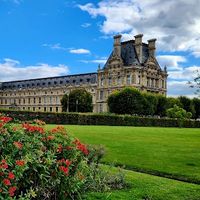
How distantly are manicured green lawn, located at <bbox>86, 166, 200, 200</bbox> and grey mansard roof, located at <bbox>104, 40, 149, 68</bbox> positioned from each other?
89.9 meters

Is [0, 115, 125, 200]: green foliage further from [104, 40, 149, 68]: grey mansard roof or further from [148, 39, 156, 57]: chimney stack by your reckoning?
[148, 39, 156, 57]: chimney stack

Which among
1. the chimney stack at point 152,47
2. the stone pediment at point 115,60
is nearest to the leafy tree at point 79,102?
the stone pediment at point 115,60

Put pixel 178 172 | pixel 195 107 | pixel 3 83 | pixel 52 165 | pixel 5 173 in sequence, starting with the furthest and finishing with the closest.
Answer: pixel 3 83 → pixel 195 107 → pixel 178 172 → pixel 52 165 → pixel 5 173

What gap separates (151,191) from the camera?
312 inches

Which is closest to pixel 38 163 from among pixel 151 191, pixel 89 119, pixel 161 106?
pixel 151 191

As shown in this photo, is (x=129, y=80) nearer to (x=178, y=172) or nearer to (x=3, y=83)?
(x=3, y=83)

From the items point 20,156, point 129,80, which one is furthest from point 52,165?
point 129,80

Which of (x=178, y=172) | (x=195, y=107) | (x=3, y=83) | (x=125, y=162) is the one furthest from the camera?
(x=3, y=83)

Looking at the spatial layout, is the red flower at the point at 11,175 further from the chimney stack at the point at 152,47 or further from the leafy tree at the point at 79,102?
the chimney stack at the point at 152,47

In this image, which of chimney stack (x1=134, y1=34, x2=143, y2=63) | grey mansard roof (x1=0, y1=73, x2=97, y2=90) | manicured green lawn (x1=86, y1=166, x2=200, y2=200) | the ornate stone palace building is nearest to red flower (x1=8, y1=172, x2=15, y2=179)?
manicured green lawn (x1=86, y1=166, x2=200, y2=200)

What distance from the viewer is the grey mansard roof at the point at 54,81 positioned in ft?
381

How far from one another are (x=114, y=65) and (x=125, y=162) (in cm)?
8921

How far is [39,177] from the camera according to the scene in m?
5.35

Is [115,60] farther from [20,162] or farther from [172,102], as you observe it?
[20,162]
